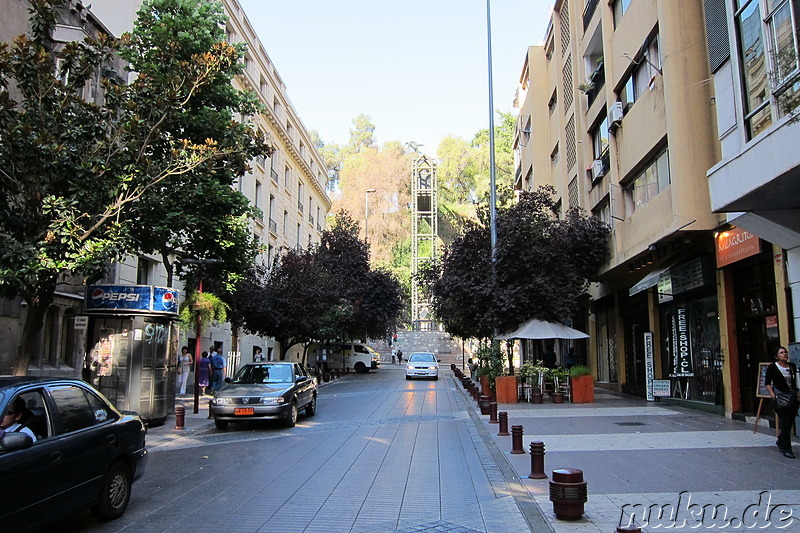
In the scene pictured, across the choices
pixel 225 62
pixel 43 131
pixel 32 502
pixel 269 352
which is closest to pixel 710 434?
pixel 32 502

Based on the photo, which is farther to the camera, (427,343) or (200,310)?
(427,343)

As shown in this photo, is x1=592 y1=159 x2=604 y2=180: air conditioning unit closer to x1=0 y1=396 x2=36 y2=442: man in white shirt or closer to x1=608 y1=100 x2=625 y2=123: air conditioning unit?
x1=608 y1=100 x2=625 y2=123: air conditioning unit

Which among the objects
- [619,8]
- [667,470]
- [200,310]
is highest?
[619,8]

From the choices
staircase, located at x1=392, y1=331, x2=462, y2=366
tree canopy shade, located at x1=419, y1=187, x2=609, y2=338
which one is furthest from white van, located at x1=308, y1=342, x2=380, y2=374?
tree canopy shade, located at x1=419, y1=187, x2=609, y2=338

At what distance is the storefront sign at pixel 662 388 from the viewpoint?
1748cm

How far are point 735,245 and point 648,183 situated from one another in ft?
15.2

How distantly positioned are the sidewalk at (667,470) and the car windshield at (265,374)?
5447mm

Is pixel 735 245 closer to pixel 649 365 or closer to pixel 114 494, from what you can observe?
pixel 649 365

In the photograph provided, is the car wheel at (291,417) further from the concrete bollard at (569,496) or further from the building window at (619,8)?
the building window at (619,8)

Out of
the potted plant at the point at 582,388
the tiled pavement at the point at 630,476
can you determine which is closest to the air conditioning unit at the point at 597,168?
the potted plant at the point at 582,388

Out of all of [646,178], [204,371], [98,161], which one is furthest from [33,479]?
[204,371]

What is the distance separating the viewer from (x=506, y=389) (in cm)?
1973

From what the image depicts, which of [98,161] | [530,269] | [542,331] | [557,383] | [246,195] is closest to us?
[98,161]

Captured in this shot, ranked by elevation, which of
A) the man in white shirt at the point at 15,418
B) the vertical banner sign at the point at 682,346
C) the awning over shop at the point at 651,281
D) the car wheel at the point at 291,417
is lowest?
the car wheel at the point at 291,417
